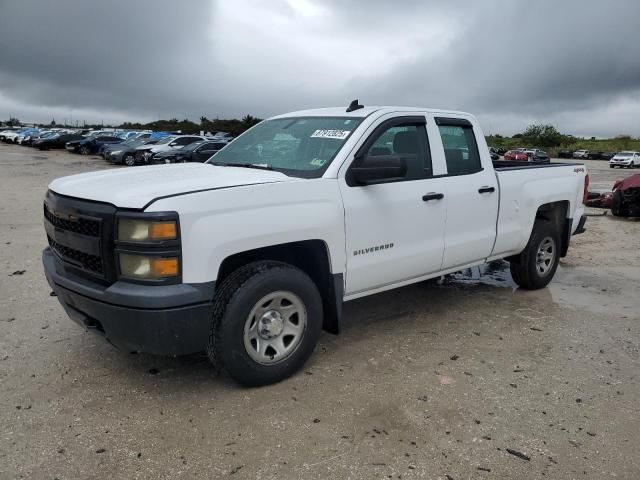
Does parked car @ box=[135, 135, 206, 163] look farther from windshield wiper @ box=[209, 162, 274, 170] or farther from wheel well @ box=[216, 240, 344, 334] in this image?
wheel well @ box=[216, 240, 344, 334]

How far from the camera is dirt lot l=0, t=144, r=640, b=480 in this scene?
2.79 metres

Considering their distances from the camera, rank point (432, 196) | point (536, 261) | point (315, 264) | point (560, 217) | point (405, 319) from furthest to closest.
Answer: point (560, 217) < point (536, 261) < point (405, 319) < point (432, 196) < point (315, 264)

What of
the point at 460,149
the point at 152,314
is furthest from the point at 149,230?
the point at 460,149

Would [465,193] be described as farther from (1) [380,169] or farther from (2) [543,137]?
(2) [543,137]

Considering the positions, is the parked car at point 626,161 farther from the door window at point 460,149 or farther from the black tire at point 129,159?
the door window at point 460,149

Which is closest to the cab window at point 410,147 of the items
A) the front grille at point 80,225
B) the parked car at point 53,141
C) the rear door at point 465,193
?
the rear door at point 465,193

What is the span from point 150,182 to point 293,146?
1.27m

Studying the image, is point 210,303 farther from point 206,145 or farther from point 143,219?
point 206,145

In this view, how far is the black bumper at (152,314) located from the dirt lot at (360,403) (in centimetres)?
45

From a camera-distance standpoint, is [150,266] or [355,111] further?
[355,111]

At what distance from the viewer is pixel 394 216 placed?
13.3 ft

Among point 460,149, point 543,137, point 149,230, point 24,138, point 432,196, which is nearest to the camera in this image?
point 149,230

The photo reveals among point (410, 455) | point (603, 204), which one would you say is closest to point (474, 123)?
point (410, 455)

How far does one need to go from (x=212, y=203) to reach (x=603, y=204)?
12.5 meters
